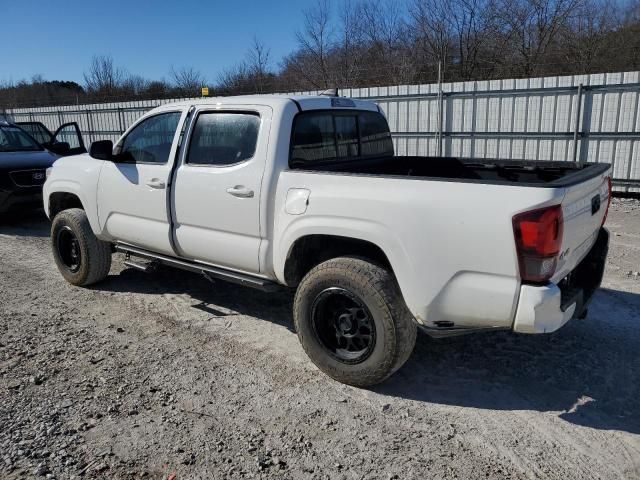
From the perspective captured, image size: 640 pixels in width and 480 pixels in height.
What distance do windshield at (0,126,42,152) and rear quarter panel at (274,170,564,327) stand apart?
824 cm

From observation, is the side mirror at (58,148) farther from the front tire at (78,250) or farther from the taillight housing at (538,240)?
the taillight housing at (538,240)

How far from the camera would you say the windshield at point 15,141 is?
373 inches

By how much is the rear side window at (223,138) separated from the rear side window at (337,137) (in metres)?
0.34

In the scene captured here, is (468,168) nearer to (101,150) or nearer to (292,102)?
(292,102)

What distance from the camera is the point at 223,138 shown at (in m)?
4.16

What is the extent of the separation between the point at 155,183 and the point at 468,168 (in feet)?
8.86

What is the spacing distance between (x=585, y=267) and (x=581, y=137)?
8010 mm

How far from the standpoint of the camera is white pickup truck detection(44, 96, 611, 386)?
2.83m

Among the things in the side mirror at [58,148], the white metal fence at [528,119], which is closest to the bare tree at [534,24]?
the white metal fence at [528,119]

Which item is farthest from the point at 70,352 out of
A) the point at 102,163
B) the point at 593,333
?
the point at 593,333

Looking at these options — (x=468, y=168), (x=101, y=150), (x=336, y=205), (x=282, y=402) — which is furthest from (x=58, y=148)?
(x=282, y=402)

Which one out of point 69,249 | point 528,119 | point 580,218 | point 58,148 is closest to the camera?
point 580,218

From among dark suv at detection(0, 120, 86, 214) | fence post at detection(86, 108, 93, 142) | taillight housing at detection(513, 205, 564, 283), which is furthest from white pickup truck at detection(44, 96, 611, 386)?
fence post at detection(86, 108, 93, 142)

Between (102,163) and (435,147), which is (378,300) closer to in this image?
(102,163)
